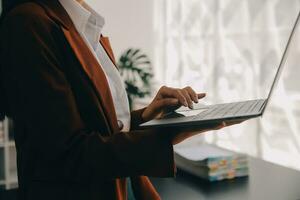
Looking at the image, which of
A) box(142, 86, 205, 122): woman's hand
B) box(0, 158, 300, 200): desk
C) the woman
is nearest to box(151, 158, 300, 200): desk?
box(0, 158, 300, 200): desk

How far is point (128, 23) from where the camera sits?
12.5 feet

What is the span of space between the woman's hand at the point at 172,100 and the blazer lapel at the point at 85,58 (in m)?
0.16

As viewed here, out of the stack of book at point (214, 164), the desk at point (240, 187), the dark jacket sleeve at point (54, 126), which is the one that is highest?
the dark jacket sleeve at point (54, 126)

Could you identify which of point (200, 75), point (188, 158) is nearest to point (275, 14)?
point (200, 75)

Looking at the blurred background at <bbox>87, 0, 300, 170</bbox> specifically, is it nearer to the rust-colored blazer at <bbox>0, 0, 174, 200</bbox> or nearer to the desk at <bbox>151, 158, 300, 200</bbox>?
the desk at <bbox>151, 158, 300, 200</bbox>

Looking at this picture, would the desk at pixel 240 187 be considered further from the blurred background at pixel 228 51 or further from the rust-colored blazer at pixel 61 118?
the blurred background at pixel 228 51

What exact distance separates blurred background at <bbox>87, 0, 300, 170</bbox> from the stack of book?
0.95 m

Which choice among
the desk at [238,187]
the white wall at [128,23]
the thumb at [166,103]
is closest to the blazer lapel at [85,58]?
the thumb at [166,103]

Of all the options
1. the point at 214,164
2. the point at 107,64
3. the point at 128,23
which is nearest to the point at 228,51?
the point at 128,23

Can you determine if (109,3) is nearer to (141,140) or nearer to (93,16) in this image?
(93,16)

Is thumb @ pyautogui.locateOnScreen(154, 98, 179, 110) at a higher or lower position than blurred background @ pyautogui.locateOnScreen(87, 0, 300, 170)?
lower

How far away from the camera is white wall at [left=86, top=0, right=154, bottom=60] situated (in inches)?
146

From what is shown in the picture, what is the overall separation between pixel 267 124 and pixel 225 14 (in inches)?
34.0

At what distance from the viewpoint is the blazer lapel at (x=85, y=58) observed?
759mm
